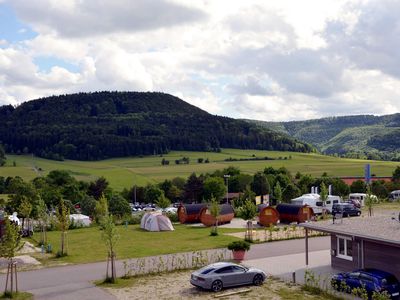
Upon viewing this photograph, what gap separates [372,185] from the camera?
78625mm

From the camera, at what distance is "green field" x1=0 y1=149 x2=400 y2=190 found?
111 metres

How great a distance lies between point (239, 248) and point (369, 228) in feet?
26.4

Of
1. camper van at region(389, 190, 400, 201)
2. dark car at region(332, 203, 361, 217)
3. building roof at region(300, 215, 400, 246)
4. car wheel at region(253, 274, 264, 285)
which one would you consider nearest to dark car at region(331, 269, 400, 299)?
building roof at region(300, 215, 400, 246)

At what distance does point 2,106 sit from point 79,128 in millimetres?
51728

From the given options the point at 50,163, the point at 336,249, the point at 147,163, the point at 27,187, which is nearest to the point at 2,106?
the point at 50,163

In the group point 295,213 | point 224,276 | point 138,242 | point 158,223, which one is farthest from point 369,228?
point 158,223

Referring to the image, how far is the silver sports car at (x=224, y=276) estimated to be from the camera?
23.3 m

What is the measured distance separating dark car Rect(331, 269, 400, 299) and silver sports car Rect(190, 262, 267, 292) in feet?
13.2

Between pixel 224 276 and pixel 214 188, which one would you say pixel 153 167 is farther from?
pixel 224 276

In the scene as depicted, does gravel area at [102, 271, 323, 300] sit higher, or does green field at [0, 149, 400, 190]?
green field at [0, 149, 400, 190]

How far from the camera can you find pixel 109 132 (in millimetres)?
164375

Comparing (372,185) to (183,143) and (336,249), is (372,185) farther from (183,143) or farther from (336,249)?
(183,143)

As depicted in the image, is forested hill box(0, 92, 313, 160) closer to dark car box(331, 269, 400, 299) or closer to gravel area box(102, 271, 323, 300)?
gravel area box(102, 271, 323, 300)

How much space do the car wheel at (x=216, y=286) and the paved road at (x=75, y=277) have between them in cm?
477
